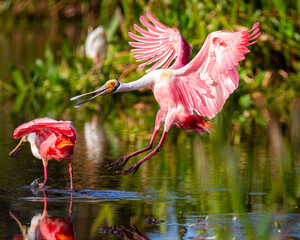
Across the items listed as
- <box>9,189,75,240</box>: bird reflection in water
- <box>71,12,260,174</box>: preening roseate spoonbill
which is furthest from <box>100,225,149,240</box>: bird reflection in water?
<box>71,12,260,174</box>: preening roseate spoonbill

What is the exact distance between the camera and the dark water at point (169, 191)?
179 inches

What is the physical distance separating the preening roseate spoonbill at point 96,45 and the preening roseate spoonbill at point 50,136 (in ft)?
22.2

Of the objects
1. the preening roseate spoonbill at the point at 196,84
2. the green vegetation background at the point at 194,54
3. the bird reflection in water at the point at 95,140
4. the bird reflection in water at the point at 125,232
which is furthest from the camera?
the green vegetation background at the point at 194,54

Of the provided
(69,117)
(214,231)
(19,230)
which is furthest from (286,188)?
(69,117)

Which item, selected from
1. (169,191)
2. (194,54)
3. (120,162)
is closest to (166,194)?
(169,191)

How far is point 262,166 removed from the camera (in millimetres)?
6586

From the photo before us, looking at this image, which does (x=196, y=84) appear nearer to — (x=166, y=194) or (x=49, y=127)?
(x=166, y=194)

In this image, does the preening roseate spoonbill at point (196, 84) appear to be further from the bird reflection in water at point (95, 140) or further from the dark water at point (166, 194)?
the bird reflection in water at point (95, 140)

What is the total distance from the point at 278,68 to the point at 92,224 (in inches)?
281

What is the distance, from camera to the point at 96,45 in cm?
1287

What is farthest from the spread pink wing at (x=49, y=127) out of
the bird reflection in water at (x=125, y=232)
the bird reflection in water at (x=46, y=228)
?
the bird reflection in water at (x=125, y=232)

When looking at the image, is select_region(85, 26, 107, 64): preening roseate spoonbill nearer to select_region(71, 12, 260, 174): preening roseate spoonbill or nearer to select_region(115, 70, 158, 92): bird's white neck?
select_region(71, 12, 260, 174): preening roseate spoonbill

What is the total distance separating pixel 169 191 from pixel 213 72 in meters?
1.15

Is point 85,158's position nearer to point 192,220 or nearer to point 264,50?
point 192,220
